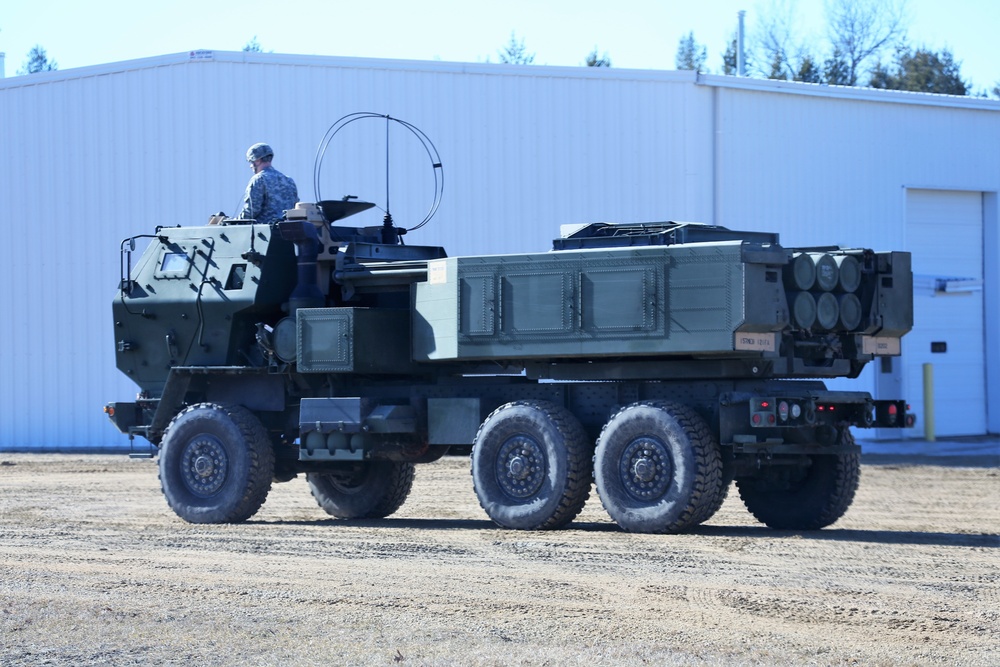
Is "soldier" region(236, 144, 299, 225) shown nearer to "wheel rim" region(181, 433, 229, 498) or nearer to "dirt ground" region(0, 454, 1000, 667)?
"wheel rim" region(181, 433, 229, 498)

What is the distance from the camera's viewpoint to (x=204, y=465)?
1423 centimetres

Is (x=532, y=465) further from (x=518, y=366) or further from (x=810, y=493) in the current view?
(x=810, y=493)

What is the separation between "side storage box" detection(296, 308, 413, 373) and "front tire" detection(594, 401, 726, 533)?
249cm

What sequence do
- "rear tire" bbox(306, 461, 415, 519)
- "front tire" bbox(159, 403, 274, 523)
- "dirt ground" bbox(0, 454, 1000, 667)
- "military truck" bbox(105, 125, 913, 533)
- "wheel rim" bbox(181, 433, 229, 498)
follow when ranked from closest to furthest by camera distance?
"dirt ground" bbox(0, 454, 1000, 667), "military truck" bbox(105, 125, 913, 533), "front tire" bbox(159, 403, 274, 523), "wheel rim" bbox(181, 433, 229, 498), "rear tire" bbox(306, 461, 415, 519)

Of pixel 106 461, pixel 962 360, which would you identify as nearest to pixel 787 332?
pixel 106 461

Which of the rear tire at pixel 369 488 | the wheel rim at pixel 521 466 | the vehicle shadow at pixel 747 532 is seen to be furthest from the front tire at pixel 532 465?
the rear tire at pixel 369 488

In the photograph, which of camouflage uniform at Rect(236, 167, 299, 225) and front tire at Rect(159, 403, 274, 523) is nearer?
front tire at Rect(159, 403, 274, 523)

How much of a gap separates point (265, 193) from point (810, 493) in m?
5.92

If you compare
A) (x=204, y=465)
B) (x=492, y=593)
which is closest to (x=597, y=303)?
(x=492, y=593)

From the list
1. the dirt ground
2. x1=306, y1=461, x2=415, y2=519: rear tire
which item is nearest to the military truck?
x1=306, y1=461, x2=415, y2=519: rear tire

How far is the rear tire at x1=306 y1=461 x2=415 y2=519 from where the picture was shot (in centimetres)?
1523

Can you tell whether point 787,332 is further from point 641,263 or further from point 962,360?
point 962,360

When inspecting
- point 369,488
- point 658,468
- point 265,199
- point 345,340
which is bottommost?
point 369,488

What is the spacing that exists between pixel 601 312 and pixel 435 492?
258 inches
